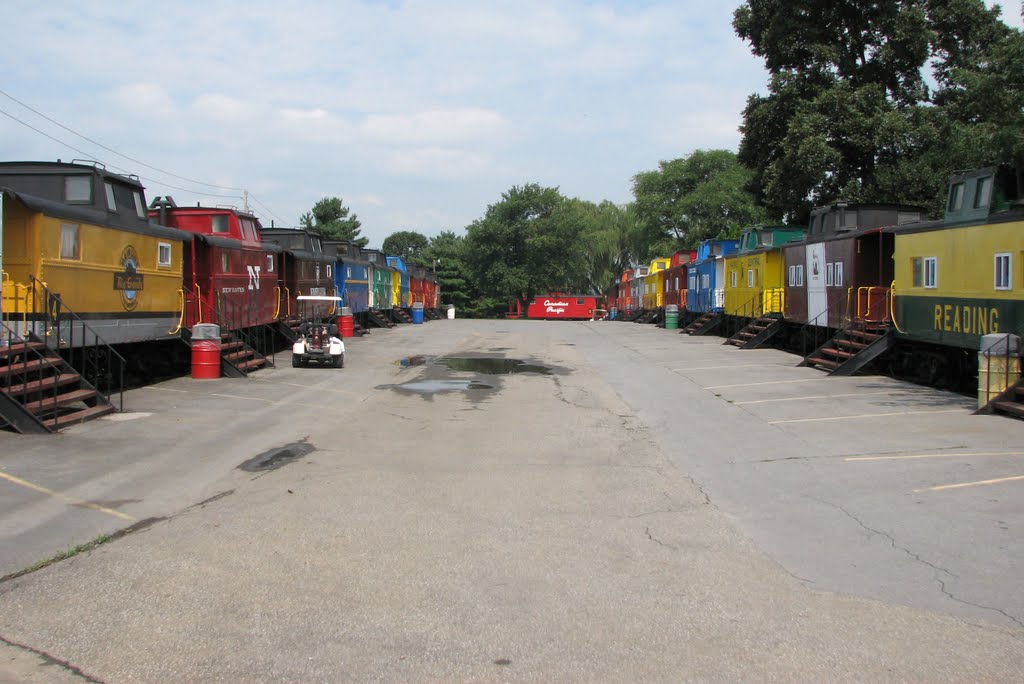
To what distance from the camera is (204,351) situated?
723 inches

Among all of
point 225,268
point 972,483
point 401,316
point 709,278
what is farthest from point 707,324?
point 972,483

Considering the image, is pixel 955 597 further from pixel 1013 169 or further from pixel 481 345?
pixel 481 345

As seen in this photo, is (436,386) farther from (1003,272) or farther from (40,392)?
(1003,272)

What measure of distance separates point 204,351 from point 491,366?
8081mm

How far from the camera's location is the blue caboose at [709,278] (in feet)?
124

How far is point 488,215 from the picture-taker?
87562mm

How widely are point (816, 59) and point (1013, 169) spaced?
2448 cm

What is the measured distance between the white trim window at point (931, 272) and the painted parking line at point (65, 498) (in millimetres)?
15659

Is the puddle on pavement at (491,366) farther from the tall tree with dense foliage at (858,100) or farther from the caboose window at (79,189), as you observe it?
the tall tree with dense foliage at (858,100)

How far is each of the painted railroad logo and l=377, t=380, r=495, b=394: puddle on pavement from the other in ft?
17.3

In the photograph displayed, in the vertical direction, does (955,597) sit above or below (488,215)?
below

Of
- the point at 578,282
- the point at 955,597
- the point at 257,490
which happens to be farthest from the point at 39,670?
the point at 578,282

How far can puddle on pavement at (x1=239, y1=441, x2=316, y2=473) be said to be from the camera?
1005 cm

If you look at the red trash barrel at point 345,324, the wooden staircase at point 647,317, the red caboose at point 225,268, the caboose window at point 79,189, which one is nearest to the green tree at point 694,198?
the wooden staircase at point 647,317
